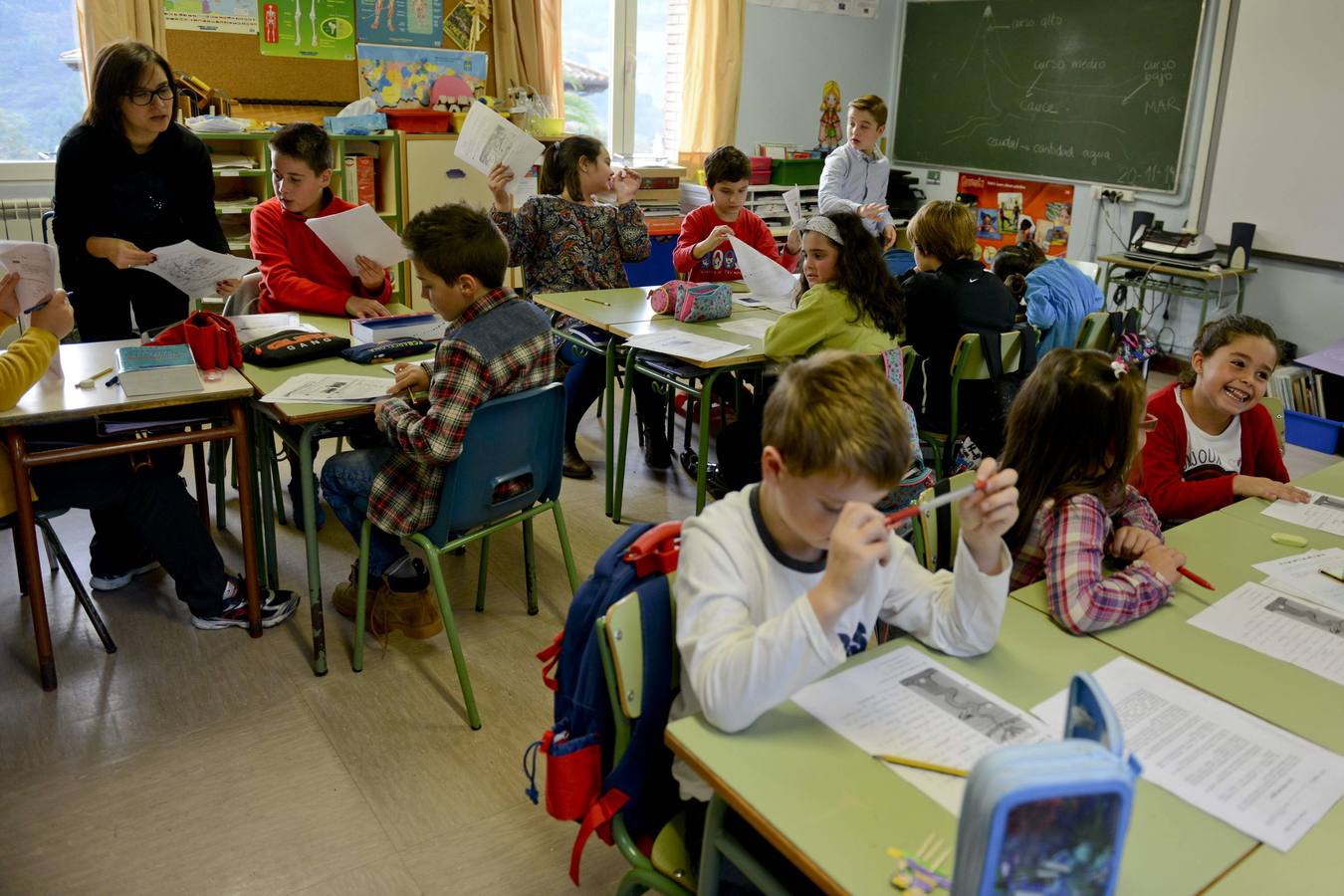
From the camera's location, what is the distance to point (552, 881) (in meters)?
1.92

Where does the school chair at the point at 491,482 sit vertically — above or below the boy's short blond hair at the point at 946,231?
below

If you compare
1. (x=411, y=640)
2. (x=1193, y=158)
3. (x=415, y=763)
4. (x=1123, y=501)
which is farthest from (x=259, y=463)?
(x=1193, y=158)

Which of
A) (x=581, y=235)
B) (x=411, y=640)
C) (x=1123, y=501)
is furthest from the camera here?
(x=581, y=235)

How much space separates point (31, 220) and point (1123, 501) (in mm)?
4710

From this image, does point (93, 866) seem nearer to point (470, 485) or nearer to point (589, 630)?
point (470, 485)

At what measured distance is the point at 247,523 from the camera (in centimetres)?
256

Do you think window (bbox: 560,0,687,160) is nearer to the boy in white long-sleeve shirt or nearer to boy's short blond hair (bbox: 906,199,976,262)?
boy's short blond hair (bbox: 906,199,976,262)

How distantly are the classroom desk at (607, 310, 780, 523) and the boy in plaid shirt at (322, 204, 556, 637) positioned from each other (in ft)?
2.77

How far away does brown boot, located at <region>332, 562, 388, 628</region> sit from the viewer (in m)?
2.70

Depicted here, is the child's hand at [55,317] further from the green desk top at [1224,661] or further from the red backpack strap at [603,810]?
the green desk top at [1224,661]

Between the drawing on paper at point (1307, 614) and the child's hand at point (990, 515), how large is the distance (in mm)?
580

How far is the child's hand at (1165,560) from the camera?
1.65 meters

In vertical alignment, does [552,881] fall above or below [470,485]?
below

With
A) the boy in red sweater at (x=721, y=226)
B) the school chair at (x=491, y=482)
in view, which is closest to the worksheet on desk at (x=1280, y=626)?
the school chair at (x=491, y=482)
